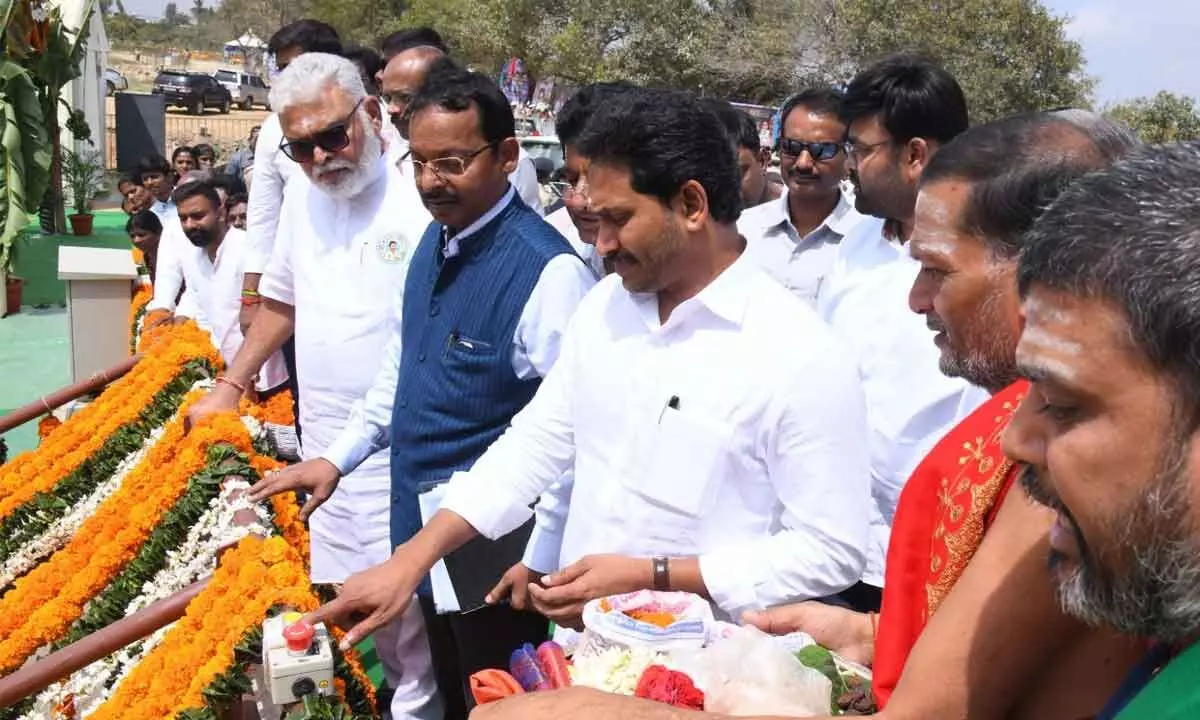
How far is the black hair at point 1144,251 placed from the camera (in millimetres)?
931

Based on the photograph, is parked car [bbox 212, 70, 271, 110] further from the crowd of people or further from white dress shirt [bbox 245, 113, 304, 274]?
the crowd of people

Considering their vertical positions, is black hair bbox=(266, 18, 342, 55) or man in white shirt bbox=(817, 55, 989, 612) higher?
black hair bbox=(266, 18, 342, 55)

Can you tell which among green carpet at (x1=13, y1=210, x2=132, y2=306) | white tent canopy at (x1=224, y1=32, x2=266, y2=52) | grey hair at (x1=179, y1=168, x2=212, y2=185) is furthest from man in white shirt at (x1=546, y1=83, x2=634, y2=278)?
white tent canopy at (x1=224, y1=32, x2=266, y2=52)

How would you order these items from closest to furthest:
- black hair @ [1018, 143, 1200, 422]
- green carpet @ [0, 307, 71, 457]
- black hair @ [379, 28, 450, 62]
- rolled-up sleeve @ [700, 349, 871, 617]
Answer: black hair @ [1018, 143, 1200, 422] < rolled-up sleeve @ [700, 349, 871, 617] < black hair @ [379, 28, 450, 62] < green carpet @ [0, 307, 71, 457]

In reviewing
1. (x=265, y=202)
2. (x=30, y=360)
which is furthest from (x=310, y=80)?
(x=30, y=360)

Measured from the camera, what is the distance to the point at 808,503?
6.39 feet

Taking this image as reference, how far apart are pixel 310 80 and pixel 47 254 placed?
13511 mm

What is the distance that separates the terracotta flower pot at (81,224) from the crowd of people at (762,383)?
14256 mm

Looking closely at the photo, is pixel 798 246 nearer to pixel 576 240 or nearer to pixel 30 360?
pixel 576 240

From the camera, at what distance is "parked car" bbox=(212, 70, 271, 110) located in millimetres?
39188

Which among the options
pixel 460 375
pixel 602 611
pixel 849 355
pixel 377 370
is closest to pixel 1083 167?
pixel 849 355

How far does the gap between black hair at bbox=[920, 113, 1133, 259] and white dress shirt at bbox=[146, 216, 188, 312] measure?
19.0 ft

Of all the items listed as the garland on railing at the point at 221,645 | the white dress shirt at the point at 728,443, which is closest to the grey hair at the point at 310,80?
the garland on railing at the point at 221,645

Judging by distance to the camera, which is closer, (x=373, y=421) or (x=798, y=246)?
(x=373, y=421)
